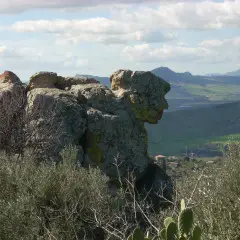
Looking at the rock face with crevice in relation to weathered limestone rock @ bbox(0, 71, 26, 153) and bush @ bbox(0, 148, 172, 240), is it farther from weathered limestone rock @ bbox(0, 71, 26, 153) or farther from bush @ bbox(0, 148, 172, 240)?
bush @ bbox(0, 148, 172, 240)

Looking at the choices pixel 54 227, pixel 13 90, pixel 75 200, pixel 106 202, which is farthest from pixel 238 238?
pixel 13 90

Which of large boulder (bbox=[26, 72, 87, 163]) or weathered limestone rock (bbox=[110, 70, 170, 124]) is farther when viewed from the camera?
weathered limestone rock (bbox=[110, 70, 170, 124])

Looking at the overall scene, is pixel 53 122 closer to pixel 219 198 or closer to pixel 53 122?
pixel 53 122

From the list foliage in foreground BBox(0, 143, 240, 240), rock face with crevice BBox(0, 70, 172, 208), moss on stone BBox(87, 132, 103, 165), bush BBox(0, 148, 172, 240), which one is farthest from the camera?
moss on stone BBox(87, 132, 103, 165)

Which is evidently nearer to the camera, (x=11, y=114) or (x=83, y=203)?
(x=83, y=203)

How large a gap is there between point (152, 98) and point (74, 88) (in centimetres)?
384

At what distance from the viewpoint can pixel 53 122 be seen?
69.9 ft

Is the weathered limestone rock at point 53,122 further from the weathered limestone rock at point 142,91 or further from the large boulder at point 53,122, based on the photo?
the weathered limestone rock at point 142,91

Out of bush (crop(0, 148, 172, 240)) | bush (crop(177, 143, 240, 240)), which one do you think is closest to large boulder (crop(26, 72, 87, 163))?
bush (crop(0, 148, 172, 240))

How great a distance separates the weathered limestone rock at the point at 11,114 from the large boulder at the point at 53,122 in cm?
36

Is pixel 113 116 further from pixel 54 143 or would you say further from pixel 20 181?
pixel 20 181

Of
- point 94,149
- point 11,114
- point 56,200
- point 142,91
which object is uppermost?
point 142,91

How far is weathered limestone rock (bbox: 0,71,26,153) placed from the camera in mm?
20406

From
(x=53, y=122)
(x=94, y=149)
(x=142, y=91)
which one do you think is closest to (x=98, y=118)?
(x=94, y=149)
